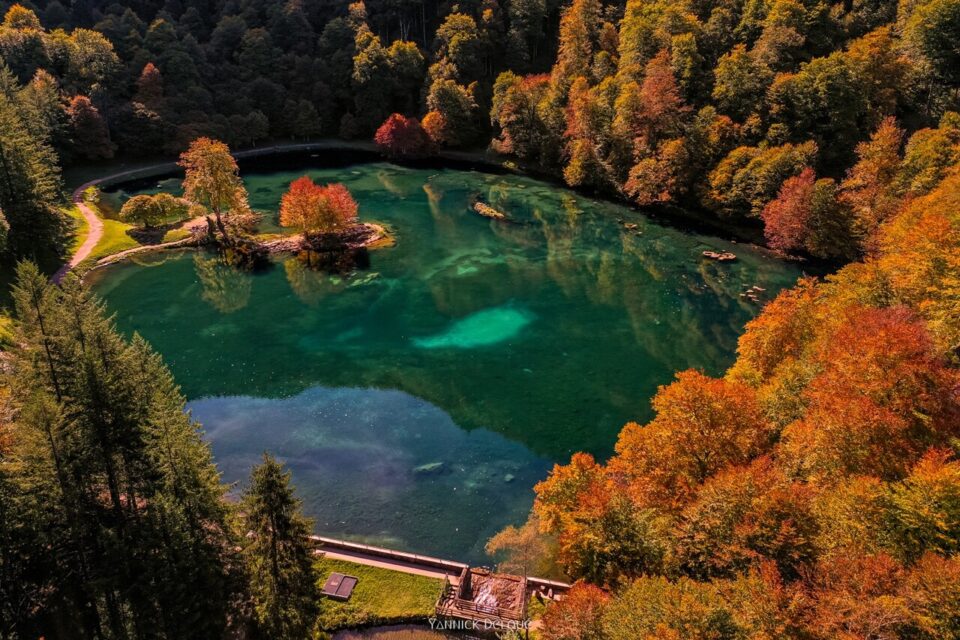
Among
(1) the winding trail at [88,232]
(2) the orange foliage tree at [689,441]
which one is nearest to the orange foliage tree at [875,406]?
(2) the orange foliage tree at [689,441]

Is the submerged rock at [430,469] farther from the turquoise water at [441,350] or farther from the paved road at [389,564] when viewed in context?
the paved road at [389,564]

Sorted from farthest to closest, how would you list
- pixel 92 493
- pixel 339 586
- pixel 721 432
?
1. pixel 721 432
2. pixel 339 586
3. pixel 92 493

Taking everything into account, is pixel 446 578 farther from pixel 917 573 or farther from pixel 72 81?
pixel 72 81

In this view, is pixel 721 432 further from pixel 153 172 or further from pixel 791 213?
pixel 153 172

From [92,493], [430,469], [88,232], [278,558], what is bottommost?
[430,469]

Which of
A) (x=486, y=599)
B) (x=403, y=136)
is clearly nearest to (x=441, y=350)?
(x=486, y=599)

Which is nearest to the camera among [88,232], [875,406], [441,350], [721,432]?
[875,406]
